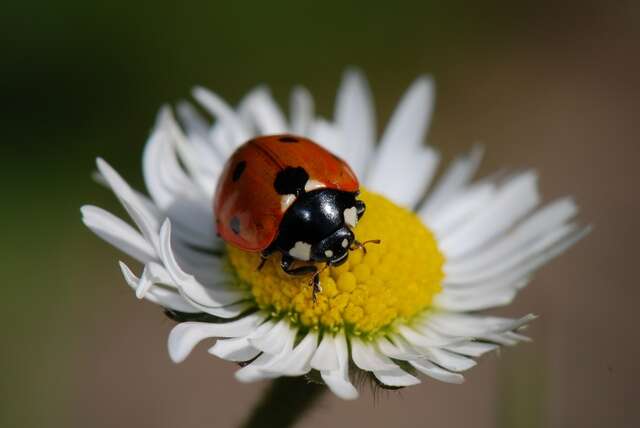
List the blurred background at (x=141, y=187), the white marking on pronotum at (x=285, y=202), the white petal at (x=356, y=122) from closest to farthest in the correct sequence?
the white marking on pronotum at (x=285, y=202) → the white petal at (x=356, y=122) → the blurred background at (x=141, y=187)

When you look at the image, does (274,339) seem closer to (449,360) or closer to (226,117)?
(449,360)

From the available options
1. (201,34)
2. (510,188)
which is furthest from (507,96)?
(510,188)

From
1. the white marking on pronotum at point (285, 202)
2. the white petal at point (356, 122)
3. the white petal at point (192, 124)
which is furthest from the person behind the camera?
the white petal at point (356, 122)

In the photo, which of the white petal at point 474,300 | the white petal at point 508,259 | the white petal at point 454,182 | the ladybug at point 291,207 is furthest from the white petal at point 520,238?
the ladybug at point 291,207

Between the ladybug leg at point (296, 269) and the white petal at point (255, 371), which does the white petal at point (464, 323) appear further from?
the white petal at point (255, 371)

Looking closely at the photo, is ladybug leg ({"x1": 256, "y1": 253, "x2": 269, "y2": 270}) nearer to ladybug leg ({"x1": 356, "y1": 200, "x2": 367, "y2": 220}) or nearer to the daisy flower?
the daisy flower

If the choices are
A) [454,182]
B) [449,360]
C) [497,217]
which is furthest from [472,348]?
[454,182]

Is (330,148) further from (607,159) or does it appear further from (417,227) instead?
(607,159)
